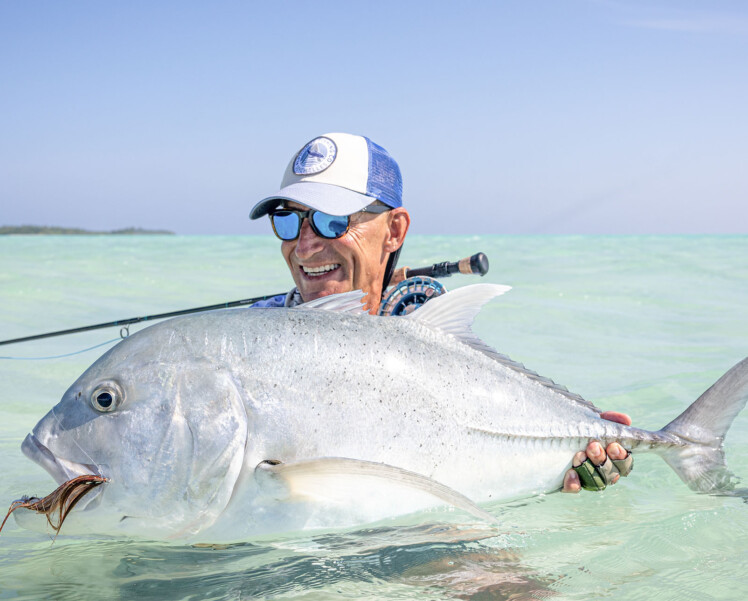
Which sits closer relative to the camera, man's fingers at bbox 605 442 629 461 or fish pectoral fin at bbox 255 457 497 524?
fish pectoral fin at bbox 255 457 497 524

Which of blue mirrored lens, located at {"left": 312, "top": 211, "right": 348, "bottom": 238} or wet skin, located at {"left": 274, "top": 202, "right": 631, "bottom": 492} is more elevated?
blue mirrored lens, located at {"left": 312, "top": 211, "right": 348, "bottom": 238}

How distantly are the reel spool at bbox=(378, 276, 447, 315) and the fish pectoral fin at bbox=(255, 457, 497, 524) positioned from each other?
133 centimetres

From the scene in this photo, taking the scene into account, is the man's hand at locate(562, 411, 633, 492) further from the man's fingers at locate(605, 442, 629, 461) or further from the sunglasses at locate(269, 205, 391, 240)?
the sunglasses at locate(269, 205, 391, 240)

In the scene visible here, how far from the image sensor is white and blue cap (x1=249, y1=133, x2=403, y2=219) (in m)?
3.16

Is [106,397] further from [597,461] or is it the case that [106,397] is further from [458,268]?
[458,268]

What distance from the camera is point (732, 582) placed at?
2.38m

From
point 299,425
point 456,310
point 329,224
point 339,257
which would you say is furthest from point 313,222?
point 299,425

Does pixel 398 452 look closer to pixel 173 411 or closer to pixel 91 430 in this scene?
pixel 173 411

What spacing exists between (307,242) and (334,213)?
23 centimetres

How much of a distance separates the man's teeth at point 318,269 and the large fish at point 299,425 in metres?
0.84

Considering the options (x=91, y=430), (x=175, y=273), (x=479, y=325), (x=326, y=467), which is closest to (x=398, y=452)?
(x=326, y=467)

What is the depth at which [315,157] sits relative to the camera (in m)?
3.30

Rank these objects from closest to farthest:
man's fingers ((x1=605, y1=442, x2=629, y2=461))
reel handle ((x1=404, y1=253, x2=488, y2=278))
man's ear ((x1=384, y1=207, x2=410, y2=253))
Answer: man's fingers ((x1=605, y1=442, x2=629, y2=461))
man's ear ((x1=384, y1=207, x2=410, y2=253))
reel handle ((x1=404, y1=253, x2=488, y2=278))

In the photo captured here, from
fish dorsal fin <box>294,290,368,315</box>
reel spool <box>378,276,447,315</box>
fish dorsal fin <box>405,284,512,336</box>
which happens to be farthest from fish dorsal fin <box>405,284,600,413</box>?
reel spool <box>378,276,447,315</box>
